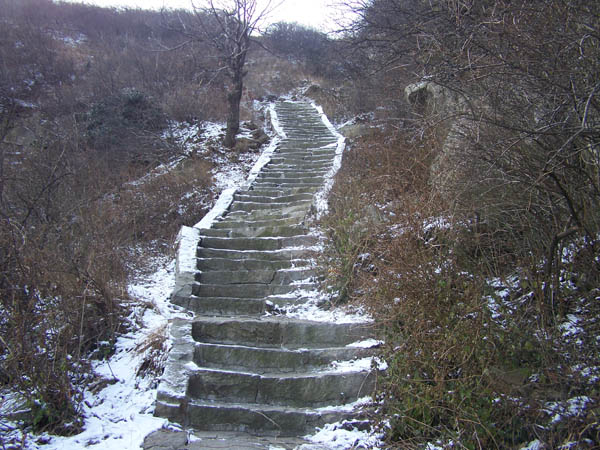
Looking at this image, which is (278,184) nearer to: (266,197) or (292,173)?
(292,173)

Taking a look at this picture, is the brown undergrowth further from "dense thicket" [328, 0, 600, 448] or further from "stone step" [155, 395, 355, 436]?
"stone step" [155, 395, 355, 436]

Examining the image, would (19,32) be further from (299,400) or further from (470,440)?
(470,440)

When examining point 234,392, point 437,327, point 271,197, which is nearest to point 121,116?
point 271,197

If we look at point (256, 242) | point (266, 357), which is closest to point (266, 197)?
point (256, 242)

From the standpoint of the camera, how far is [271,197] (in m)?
9.35

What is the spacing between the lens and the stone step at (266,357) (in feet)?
14.5

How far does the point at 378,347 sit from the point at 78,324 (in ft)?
10.2

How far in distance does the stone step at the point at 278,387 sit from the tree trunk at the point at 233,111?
10.3 metres

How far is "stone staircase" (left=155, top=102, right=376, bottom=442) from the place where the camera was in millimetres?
3953

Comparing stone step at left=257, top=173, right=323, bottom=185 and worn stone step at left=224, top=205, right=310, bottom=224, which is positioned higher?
stone step at left=257, top=173, right=323, bottom=185

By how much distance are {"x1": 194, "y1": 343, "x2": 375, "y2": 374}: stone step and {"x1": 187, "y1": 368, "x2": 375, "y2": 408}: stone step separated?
0.18m

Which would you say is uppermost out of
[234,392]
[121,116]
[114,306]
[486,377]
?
[121,116]

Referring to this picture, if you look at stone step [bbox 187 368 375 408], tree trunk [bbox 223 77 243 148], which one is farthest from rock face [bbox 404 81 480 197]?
tree trunk [bbox 223 77 243 148]

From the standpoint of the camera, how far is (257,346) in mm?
4898
